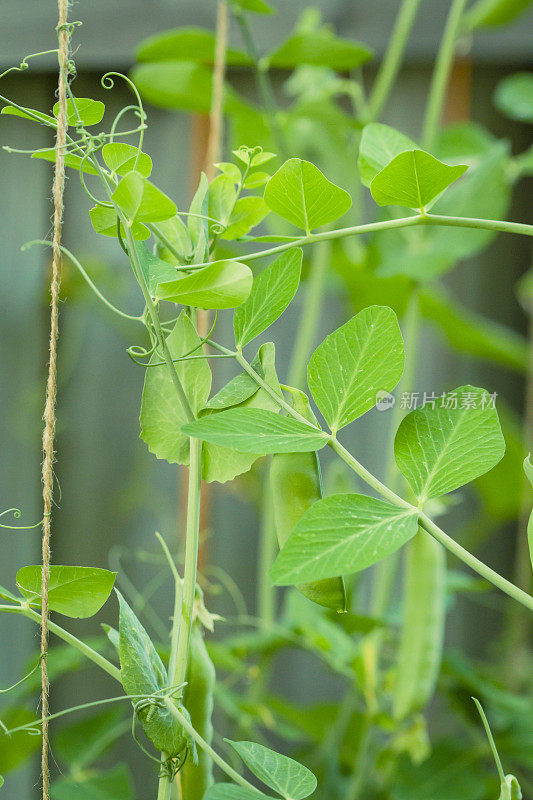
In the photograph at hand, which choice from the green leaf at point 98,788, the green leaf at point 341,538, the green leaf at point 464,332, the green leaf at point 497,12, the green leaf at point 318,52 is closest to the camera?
the green leaf at point 341,538

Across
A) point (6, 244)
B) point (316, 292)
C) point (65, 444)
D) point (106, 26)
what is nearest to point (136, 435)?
point (65, 444)

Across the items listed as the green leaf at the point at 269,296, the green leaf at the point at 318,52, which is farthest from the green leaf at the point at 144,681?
the green leaf at the point at 318,52

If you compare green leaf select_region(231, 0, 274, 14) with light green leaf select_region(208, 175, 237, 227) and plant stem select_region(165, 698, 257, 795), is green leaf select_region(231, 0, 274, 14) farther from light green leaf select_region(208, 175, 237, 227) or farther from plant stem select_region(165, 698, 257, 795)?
plant stem select_region(165, 698, 257, 795)

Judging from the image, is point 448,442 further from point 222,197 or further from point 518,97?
point 518,97

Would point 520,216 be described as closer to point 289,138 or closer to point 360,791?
point 289,138

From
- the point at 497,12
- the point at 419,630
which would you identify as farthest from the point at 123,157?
the point at 497,12

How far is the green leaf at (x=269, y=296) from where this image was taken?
0.25 metres

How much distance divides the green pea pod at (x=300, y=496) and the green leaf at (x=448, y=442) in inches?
1.3

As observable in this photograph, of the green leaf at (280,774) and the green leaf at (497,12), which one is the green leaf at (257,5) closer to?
the green leaf at (497,12)

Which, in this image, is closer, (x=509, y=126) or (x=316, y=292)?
(x=316, y=292)

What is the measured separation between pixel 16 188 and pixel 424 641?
70 centimetres

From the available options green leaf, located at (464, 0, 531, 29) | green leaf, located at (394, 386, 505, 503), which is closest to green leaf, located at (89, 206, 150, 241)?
green leaf, located at (394, 386, 505, 503)

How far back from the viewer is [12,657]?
79cm

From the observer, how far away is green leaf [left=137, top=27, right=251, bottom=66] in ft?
1.84
